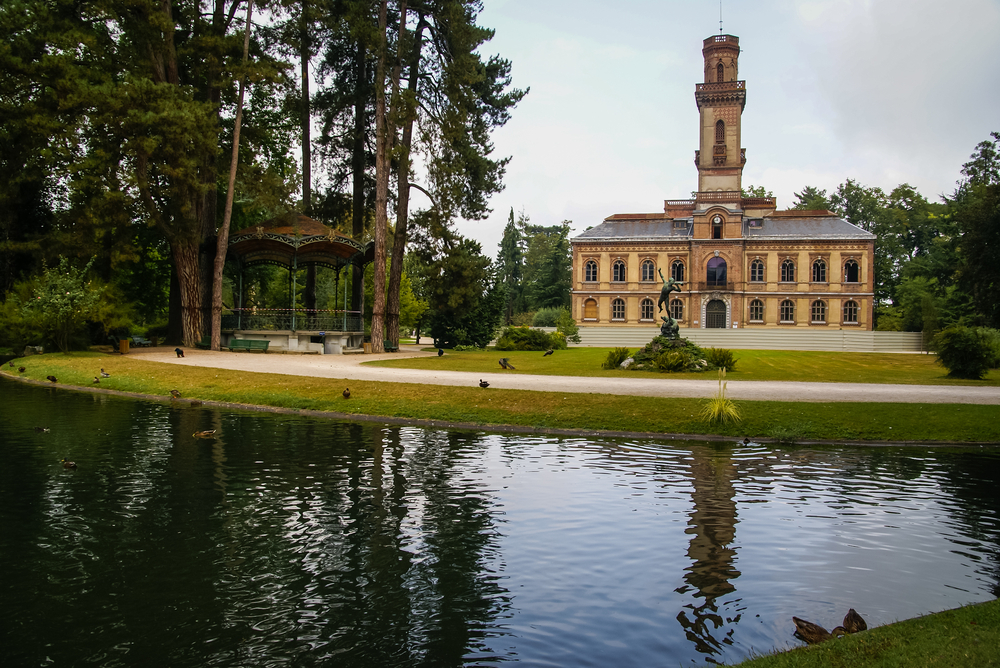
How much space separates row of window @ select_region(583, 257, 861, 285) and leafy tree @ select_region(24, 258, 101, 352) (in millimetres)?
46782

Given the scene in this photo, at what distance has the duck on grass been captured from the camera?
86.7ft

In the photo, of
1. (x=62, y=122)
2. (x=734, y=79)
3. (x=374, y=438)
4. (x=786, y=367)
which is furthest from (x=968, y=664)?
(x=734, y=79)

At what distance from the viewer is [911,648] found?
4922mm

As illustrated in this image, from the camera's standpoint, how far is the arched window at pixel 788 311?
65.3 m

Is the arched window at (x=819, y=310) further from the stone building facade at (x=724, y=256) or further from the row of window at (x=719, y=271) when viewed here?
the row of window at (x=719, y=271)

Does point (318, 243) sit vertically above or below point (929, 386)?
above

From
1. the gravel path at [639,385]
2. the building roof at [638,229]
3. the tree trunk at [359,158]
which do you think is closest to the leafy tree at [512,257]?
the building roof at [638,229]

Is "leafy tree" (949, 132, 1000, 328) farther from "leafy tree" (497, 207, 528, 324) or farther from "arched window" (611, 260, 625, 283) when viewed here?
"leafy tree" (497, 207, 528, 324)

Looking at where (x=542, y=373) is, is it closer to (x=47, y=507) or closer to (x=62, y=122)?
(x=47, y=507)

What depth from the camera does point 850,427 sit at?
14.8 meters

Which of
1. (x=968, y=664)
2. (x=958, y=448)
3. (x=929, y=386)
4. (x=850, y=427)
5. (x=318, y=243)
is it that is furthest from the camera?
(x=318, y=243)

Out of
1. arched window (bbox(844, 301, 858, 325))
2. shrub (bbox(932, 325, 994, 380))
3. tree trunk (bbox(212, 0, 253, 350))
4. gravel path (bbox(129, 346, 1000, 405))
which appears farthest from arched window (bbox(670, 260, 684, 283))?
gravel path (bbox(129, 346, 1000, 405))

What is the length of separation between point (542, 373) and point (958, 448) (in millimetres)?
13189

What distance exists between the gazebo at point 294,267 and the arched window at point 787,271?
43.4 m
